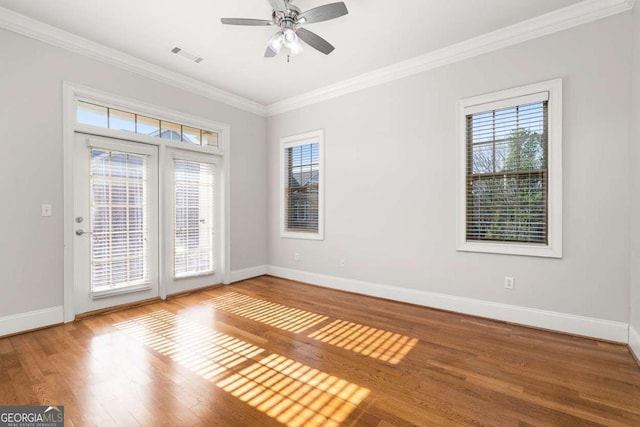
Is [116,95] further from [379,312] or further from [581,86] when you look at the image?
[581,86]

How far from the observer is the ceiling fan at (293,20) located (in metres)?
2.40

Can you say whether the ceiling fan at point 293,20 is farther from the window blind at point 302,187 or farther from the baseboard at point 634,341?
the baseboard at point 634,341

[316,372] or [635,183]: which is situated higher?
[635,183]

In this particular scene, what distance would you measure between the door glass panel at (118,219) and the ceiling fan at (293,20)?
2.25m

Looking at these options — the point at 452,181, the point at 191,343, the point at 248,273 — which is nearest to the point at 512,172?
the point at 452,181

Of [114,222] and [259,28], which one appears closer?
[259,28]

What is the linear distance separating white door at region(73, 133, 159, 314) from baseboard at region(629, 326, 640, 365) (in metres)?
5.01

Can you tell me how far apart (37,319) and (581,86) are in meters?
5.80

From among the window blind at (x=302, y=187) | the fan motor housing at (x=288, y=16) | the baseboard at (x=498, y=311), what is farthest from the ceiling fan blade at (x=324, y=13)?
the baseboard at (x=498, y=311)

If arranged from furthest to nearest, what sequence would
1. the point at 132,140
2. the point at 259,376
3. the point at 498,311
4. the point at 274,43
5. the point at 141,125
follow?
the point at 141,125 < the point at 132,140 < the point at 498,311 < the point at 274,43 < the point at 259,376

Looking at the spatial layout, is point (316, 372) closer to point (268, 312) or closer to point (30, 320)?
point (268, 312)

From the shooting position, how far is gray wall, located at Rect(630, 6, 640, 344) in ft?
8.09

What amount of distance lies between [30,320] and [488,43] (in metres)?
5.56

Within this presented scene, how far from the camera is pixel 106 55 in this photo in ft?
11.5
